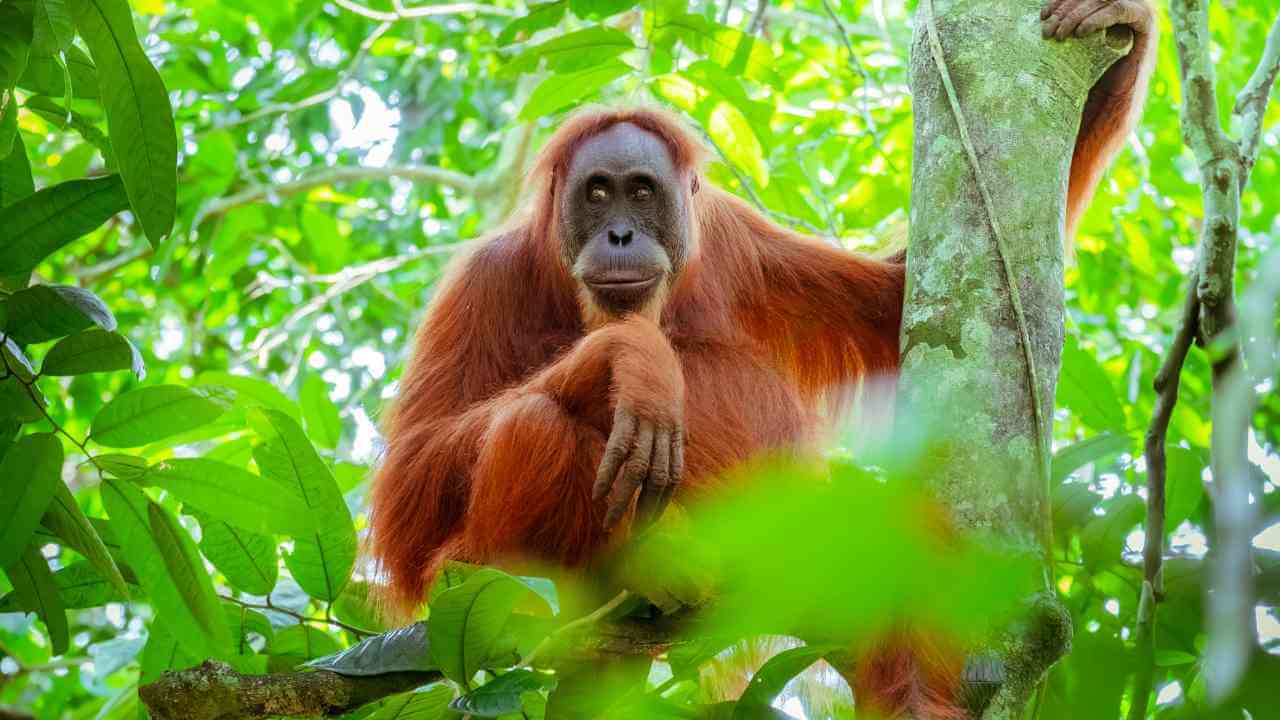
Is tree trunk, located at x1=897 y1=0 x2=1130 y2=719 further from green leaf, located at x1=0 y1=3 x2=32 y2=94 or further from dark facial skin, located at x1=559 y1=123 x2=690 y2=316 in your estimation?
green leaf, located at x1=0 y1=3 x2=32 y2=94

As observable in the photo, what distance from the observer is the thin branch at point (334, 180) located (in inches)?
275

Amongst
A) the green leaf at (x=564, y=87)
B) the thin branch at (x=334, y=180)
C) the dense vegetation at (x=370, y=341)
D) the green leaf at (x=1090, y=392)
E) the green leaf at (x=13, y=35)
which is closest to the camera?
the dense vegetation at (x=370, y=341)

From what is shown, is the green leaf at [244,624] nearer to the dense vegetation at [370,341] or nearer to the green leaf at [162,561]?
the dense vegetation at [370,341]

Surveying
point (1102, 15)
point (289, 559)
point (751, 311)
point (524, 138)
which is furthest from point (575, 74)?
point (524, 138)

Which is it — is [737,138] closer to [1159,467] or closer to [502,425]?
[502,425]

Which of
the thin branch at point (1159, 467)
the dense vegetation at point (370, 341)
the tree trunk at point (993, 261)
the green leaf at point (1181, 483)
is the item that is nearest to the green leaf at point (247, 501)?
the dense vegetation at point (370, 341)

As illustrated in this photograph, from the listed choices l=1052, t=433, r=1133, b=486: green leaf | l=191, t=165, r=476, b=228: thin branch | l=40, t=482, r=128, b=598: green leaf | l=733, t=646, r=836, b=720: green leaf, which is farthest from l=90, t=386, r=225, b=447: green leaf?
l=191, t=165, r=476, b=228: thin branch

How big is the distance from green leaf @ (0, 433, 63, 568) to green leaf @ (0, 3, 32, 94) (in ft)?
1.92

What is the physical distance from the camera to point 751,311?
404cm

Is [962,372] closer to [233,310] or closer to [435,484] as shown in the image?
[435,484]

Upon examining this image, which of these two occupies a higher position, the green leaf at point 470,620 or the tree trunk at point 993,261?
the tree trunk at point 993,261

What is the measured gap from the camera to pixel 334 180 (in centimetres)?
717

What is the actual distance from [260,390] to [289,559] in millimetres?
887

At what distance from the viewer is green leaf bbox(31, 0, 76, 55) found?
195 centimetres
